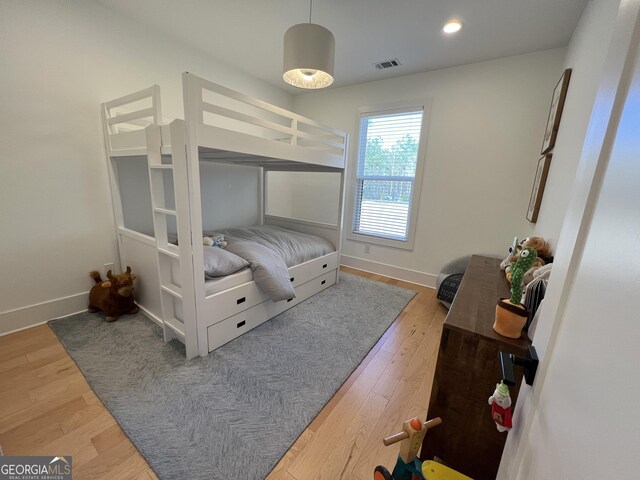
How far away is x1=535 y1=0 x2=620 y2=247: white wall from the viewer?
4.35 ft

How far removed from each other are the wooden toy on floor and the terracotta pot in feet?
1.43

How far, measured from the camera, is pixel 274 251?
2.43 m

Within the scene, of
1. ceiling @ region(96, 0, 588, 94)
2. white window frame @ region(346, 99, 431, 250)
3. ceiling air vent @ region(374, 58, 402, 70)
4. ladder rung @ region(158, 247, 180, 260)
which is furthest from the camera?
white window frame @ region(346, 99, 431, 250)

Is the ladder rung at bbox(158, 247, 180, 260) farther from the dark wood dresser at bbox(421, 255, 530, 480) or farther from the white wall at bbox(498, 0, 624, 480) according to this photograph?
the white wall at bbox(498, 0, 624, 480)

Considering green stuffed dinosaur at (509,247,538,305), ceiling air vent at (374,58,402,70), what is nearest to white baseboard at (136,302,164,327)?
green stuffed dinosaur at (509,247,538,305)

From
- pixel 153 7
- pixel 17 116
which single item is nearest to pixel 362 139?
pixel 153 7

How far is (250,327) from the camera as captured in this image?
6.98ft

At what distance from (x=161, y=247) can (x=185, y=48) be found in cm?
216

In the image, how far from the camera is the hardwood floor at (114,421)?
1.17m

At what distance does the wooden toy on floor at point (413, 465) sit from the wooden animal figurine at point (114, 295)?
2.21m

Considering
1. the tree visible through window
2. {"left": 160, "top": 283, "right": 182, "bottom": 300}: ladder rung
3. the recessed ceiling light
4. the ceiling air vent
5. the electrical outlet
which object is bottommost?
the electrical outlet

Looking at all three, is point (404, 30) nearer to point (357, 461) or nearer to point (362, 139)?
point (362, 139)

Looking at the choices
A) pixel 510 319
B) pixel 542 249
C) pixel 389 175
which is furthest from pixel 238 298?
pixel 389 175

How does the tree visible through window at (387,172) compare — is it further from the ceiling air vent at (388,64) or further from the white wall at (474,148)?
the ceiling air vent at (388,64)
